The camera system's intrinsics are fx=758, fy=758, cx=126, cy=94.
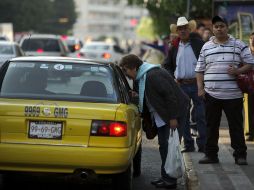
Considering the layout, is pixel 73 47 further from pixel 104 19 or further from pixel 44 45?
pixel 104 19

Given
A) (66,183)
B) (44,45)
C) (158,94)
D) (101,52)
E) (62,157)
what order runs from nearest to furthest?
1. (62,157)
2. (158,94)
3. (66,183)
4. (44,45)
5. (101,52)

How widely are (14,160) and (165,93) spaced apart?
1.80 meters

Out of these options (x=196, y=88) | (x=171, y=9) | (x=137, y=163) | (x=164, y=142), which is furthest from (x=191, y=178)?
(x=171, y=9)

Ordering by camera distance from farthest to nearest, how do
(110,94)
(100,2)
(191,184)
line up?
(100,2)
(191,184)
(110,94)

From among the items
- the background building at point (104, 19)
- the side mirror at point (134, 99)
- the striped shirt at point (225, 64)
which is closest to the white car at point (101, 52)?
the striped shirt at point (225, 64)

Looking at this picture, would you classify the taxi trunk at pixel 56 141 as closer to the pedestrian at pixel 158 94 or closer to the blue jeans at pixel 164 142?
the pedestrian at pixel 158 94

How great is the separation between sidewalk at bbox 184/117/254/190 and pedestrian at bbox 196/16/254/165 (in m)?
0.29

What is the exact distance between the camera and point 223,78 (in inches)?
358

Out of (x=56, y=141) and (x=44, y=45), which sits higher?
(x=56, y=141)

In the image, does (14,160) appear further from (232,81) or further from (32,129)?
(232,81)

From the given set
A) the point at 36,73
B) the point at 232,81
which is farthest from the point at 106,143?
the point at 232,81

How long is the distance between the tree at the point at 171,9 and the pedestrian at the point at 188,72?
1603cm

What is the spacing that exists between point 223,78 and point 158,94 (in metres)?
1.33

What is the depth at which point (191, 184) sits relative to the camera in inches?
326
